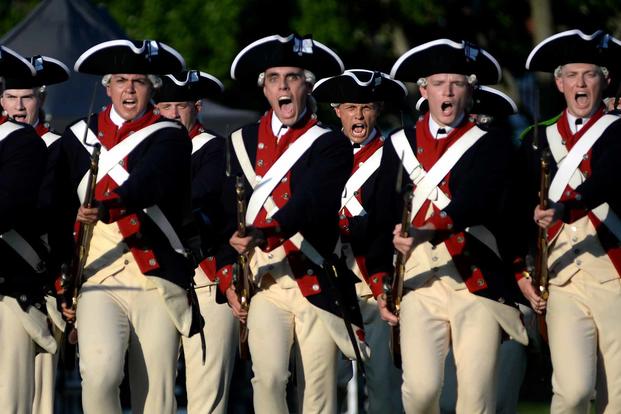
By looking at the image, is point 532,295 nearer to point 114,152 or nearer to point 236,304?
point 236,304

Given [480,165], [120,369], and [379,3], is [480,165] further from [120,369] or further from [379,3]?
[379,3]

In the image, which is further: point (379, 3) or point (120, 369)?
point (379, 3)

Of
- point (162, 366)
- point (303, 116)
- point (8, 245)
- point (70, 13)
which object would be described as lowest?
point (162, 366)

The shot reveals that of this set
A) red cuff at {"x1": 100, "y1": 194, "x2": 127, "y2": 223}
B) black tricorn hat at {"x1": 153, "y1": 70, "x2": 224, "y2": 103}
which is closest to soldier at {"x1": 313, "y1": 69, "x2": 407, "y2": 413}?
black tricorn hat at {"x1": 153, "y1": 70, "x2": 224, "y2": 103}

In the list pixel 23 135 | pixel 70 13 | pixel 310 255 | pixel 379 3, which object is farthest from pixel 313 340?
pixel 379 3

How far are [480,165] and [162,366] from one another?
212cm

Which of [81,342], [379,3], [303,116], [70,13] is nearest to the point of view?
[81,342]

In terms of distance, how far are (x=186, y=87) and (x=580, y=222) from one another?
3.78 meters

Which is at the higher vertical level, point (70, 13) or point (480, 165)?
point (70, 13)

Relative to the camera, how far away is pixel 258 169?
11656 millimetres

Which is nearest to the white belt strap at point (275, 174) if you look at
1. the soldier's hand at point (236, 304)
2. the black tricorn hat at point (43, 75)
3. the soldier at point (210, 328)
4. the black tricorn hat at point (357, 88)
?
the soldier's hand at point (236, 304)

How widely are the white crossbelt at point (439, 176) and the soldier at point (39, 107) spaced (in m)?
2.66

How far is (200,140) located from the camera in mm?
13875

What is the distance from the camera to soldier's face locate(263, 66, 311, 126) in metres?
11.7
